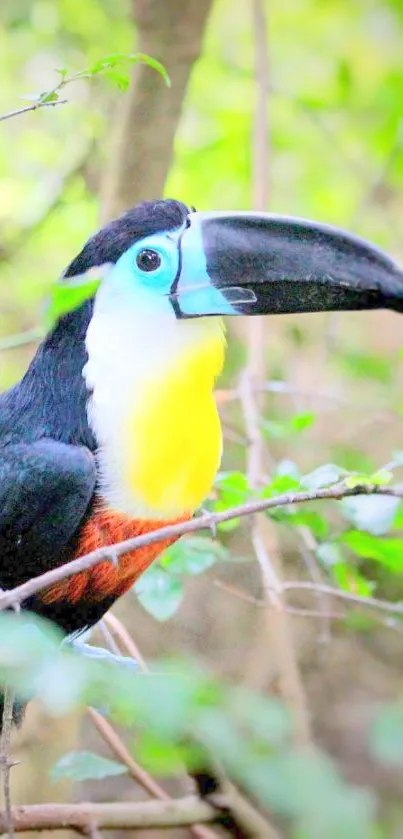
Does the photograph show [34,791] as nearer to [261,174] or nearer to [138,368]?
[138,368]

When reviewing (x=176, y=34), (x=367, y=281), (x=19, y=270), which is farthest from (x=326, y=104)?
(x=367, y=281)

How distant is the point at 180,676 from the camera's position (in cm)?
92

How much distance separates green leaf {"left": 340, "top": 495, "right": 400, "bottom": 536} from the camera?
183 cm

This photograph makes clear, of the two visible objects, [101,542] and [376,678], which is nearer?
[101,542]

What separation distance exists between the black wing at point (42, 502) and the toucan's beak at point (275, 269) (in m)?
0.36

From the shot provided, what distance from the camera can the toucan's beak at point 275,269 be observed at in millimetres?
1740

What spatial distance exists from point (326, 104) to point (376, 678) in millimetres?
2887

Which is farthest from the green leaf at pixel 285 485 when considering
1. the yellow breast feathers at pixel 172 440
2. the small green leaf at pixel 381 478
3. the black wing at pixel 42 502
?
the black wing at pixel 42 502

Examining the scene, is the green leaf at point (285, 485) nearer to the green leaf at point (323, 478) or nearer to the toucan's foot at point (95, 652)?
the green leaf at point (323, 478)

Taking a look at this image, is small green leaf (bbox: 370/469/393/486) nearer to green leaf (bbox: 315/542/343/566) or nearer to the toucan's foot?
green leaf (bbox: 315/542/343/566)

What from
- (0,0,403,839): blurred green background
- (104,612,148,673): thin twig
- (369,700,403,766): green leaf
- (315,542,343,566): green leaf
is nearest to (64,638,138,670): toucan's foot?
(104,612,148,673): thin twig

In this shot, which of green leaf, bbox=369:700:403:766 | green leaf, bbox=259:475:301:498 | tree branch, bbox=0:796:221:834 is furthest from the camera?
tree branch, bbox=0:796:221:834

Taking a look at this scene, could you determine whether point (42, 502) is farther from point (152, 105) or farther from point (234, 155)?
point (234, 155)

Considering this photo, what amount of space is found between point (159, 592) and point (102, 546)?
156 millimetres
